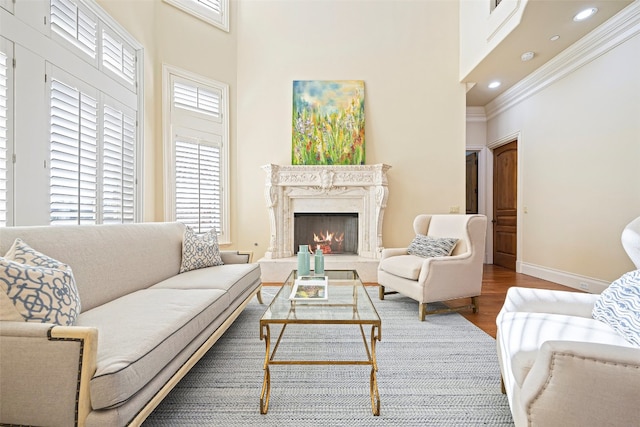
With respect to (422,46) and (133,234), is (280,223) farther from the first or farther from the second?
(422,46)

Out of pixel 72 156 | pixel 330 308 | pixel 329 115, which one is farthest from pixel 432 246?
pixel 72 156

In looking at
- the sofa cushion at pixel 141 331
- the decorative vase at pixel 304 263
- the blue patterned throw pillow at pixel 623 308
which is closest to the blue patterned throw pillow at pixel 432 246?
the decorative vase at pixel 304 263

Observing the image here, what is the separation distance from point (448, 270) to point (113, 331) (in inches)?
98.8

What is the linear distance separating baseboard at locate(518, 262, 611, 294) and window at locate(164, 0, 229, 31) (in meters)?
5.73

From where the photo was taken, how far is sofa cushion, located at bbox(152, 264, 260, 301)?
2.10 metres

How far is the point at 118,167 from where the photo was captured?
10.7 feet

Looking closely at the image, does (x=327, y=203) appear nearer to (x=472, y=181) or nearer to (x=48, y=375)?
(x=472, y=181)

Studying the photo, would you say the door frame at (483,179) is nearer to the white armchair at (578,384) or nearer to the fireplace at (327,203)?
the fireplace at (327,203)

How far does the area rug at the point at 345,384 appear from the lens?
4.58 feet

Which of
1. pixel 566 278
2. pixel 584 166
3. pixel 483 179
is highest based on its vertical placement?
pixel 483 179

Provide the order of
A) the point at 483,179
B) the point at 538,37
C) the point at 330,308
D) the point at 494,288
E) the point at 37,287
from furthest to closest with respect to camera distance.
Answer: the point at 483,179, the point at 494,288, the point at 538,37, the point at 330,308, the point at 37,287

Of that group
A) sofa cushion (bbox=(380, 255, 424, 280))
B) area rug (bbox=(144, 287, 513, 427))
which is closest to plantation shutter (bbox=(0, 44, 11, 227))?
area rug (bbox=(144, 287, 513, 427))

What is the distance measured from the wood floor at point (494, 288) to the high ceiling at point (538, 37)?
116 inches

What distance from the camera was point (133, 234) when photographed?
2.20 meters
